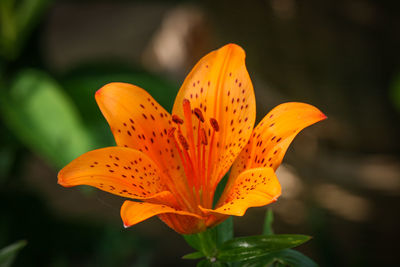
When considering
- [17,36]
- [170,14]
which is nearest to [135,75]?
[17,36]

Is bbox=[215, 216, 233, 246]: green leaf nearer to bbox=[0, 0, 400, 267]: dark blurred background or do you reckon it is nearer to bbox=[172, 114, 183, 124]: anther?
bbox=[172, 114, 183, 124]: anther

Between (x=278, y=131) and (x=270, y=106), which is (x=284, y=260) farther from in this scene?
(x=270, y=106)

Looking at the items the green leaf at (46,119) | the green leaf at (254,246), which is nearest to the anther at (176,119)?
the green leaf at (254,246)

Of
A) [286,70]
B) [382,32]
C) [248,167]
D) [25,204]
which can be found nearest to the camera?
[248,167]

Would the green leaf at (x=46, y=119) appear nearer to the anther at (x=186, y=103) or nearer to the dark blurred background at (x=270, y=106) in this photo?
the dark blurred background at (x=270, y=106)

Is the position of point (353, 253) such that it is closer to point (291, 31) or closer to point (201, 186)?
point (291, 31)

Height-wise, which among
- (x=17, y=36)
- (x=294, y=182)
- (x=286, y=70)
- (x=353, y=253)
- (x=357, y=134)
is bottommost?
(x=353, y=253)

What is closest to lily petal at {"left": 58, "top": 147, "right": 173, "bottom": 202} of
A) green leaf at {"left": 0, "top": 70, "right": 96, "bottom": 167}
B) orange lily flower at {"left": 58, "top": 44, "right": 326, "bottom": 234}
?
orange lily flower at {"left": 58, "top": 44, "right": 326, "bottom": 234}
